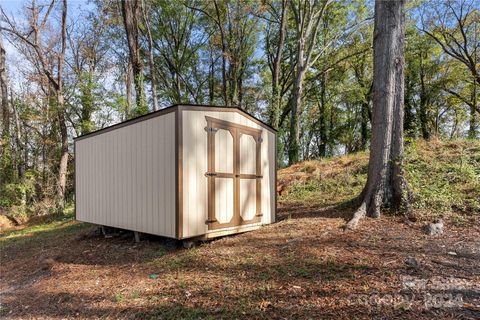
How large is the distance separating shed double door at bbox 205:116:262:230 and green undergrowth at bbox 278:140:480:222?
1.99 metres

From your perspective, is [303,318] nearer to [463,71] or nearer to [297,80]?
[297,80]

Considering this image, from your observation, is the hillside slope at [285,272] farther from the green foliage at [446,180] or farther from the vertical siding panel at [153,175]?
the vertical siding panel at [153,175]

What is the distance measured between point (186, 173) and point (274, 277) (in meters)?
1.97

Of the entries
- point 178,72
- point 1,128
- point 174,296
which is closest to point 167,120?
point 174,296

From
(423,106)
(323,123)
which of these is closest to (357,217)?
(423,106)

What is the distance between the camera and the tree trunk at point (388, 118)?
438 centimetres

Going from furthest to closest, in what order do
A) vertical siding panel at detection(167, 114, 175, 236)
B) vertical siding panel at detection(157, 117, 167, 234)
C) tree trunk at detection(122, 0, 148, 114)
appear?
tree trunk at detection(122, 0, 148, 114) < vertical siding panel at detection(157, 117, 167, 234) < vertical siding panel at detection(167, 114, 175, 236)

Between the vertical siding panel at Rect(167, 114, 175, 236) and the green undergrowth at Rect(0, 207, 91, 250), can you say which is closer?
the vertical siding panel at Rect(167, 114, 175, 236)

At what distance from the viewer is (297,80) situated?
39.0 ft

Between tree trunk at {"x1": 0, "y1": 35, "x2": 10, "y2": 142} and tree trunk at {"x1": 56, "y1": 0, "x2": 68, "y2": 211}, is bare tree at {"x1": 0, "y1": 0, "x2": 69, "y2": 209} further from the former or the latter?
tree trunk at {"x1": 0, "y1": 35, "x2": 10, "y2": 142}

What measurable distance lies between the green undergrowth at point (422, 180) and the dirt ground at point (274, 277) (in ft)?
1.99

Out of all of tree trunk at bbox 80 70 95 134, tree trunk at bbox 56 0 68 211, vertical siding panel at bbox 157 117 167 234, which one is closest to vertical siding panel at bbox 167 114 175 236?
vertical siding panel at bbox 157 117 167 234

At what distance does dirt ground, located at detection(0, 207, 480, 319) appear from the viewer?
226 cm

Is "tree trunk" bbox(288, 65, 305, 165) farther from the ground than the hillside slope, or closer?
farther from the ground
